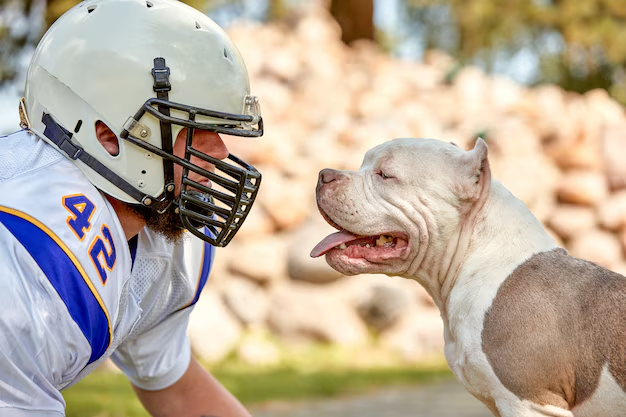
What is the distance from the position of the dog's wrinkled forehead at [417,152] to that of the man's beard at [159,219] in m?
0.85

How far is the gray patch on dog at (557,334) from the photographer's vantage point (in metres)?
2.97

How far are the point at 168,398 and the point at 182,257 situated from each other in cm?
71

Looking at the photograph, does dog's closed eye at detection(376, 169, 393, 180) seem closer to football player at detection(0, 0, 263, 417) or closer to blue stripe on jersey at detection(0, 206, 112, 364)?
football player at detection(0, 0, 263, 417)

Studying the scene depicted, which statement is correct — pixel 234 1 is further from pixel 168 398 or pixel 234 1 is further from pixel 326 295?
pixel 168 398

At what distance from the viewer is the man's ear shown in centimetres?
329

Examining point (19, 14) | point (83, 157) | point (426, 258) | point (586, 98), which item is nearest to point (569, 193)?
point (586, 98)

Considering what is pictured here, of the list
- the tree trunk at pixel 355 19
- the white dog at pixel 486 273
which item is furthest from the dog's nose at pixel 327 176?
the tree trunk at pixel 355 19

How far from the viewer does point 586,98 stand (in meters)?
12.9

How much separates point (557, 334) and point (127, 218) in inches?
67.8

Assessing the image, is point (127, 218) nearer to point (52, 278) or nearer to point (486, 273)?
point (52, 278)

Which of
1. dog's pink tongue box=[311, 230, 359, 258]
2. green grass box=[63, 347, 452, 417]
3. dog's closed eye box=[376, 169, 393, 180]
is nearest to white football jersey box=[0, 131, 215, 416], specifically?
dog's pink tongue box=[311, 230, 359, 258]

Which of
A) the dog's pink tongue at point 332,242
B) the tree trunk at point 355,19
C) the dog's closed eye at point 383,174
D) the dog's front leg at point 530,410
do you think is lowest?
the tree trunk at point 355,19

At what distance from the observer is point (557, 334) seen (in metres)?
3.01

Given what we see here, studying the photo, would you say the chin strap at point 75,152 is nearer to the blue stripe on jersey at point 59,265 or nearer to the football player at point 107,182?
the football player at point 107,182
